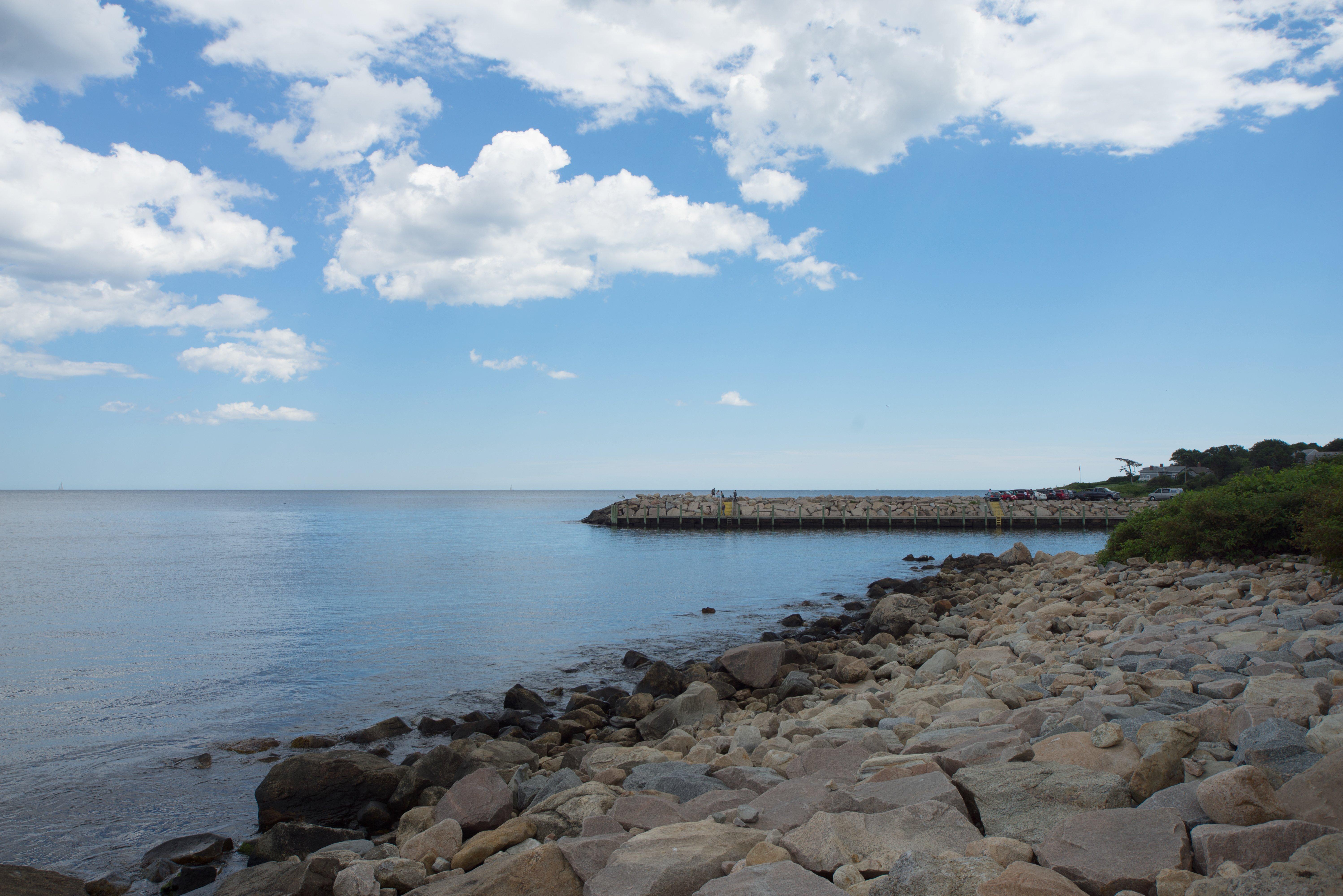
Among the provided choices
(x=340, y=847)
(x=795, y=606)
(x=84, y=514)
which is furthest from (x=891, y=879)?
(x=84, y=514)

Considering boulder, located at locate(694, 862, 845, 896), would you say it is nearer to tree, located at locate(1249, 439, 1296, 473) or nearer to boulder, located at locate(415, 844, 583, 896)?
boulder, located at locate(415, 844, 583, 896)

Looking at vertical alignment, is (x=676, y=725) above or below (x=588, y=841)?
below

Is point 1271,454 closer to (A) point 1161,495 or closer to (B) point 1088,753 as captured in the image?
(A) point 1161,495

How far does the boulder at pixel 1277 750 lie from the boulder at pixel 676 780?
325 centimetres

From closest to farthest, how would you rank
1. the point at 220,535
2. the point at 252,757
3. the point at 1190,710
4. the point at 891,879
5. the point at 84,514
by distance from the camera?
the point at 891,879 < the point at 1190,710 < the point at 252,757 < the point at 220,535 < the point at 84,514

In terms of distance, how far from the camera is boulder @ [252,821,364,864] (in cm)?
630

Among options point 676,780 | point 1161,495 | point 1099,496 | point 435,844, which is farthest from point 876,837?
point 1099,496

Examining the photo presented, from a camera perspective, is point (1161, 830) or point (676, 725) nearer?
point (1161, 830)

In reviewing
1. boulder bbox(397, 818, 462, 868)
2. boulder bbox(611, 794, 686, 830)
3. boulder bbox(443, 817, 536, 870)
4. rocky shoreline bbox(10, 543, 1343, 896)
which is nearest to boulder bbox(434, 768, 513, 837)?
rocky shoreline bbox(10, 543, 1343, 896)

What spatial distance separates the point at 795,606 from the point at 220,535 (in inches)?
1879

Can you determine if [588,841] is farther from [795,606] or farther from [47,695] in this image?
[795,606]

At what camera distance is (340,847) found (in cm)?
614

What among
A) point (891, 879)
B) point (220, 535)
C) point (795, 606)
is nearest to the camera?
point (891, 879)

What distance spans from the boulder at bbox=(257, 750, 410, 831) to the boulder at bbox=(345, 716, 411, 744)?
2276 millimetres
